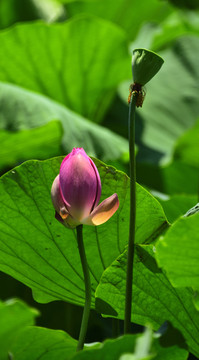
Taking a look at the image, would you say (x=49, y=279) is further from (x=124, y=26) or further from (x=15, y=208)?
(x=124, y=26)

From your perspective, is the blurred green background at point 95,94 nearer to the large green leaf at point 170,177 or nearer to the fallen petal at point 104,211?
the large green leaf at point 170,177

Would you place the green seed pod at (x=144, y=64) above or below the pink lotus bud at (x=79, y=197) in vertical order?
above

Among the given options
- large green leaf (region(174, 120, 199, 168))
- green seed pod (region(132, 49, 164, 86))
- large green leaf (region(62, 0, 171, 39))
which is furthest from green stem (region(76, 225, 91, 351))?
large green leaf (region(62, 0, 171, 39))

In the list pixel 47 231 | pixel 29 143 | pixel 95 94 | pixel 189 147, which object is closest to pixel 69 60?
pixel 95 94

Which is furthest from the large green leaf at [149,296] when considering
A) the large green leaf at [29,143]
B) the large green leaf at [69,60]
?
the large green leaf at [69,60]

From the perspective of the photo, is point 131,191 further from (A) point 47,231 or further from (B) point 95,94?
(B) point 95,94
